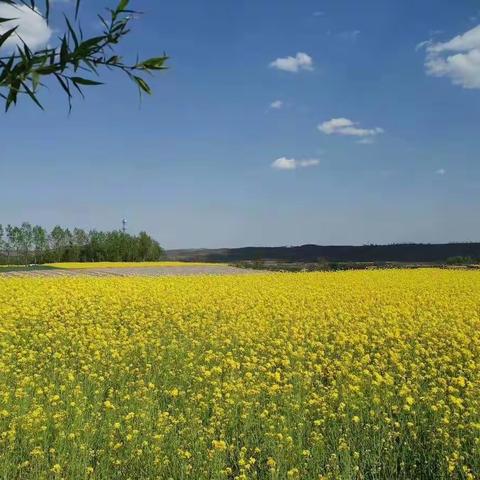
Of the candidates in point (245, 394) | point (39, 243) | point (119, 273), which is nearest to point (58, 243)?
point (39, 243)

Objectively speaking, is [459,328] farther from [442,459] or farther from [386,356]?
[442,459]

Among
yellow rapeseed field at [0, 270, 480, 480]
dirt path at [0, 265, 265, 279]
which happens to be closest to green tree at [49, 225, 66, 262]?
dirt path at [0, 265, 265, 279]

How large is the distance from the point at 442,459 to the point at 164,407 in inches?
142

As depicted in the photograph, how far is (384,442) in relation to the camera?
691 cm

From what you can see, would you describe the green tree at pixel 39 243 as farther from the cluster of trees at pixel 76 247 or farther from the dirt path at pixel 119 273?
the dirt path at pixel 119 273

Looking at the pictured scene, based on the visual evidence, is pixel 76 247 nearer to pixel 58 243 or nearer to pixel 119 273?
pixel 58 243

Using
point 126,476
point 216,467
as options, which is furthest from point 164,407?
point 216,467

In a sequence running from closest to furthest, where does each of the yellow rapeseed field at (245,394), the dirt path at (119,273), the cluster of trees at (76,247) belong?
the yellow rapeseed field at (245,394) → the dirt path at (119,273) → the cluster of trees at (76,247)

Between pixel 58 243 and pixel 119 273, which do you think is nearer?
pixel 119 273

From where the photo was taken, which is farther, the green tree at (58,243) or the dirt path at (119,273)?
the green tree at (58,243)

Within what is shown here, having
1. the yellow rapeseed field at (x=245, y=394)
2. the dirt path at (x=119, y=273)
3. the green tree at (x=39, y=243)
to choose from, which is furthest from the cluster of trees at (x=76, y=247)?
the yellow rapeseed field at (x=245, y=394)

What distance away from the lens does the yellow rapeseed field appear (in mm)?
6293

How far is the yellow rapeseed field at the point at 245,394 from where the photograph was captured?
20.6 ft

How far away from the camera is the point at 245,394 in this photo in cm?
805
